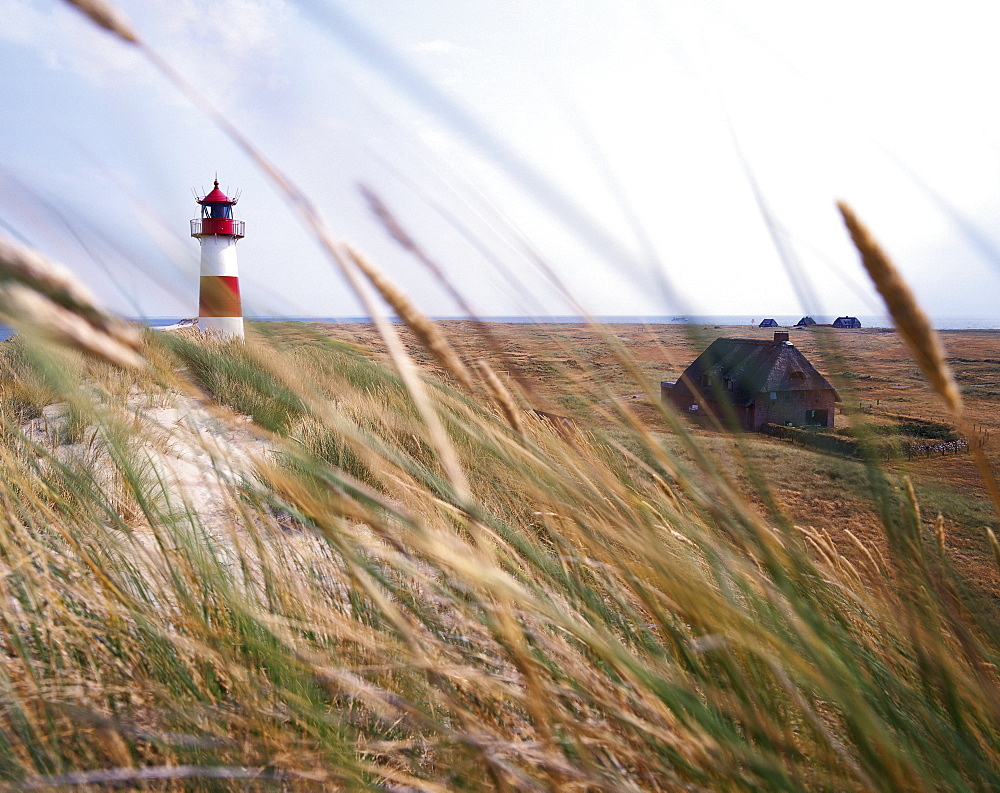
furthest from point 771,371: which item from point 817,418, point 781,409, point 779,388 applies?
point 817,418

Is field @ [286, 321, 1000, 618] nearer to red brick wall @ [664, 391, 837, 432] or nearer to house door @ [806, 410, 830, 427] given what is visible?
house door @ [806, 410, 830, 427]

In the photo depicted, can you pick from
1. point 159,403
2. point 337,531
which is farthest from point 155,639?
point 159,403

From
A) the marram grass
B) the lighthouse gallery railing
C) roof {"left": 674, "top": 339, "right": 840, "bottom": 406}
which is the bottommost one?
the marram grass

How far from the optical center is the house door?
8.18 m

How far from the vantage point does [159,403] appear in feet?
13.1

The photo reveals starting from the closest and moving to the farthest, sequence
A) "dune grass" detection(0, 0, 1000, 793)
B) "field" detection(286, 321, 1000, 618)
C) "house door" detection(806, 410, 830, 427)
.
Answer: "dune grass" detection(0, 0, 1000, 793), "field" detection(286, 321, 1000, 618), "house door" detection(806, 410, 830, 427)

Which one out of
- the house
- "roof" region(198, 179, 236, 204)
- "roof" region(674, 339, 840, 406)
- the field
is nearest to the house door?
the house

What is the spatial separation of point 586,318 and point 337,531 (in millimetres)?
375

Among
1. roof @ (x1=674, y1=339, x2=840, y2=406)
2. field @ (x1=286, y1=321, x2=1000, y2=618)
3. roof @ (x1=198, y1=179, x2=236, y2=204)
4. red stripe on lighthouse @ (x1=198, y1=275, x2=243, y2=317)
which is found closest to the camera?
field @ (x1=286, y1=321, x2=1000, y2=618)

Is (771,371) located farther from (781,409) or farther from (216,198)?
(216,198)

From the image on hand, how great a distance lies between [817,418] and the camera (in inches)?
329

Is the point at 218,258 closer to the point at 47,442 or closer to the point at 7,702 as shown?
the point at 47,442

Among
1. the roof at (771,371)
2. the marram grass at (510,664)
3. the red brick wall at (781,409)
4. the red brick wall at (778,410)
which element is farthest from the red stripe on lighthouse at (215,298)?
the red brick wall at (781,409)

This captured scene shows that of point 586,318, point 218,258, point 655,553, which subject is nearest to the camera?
point 655,553
